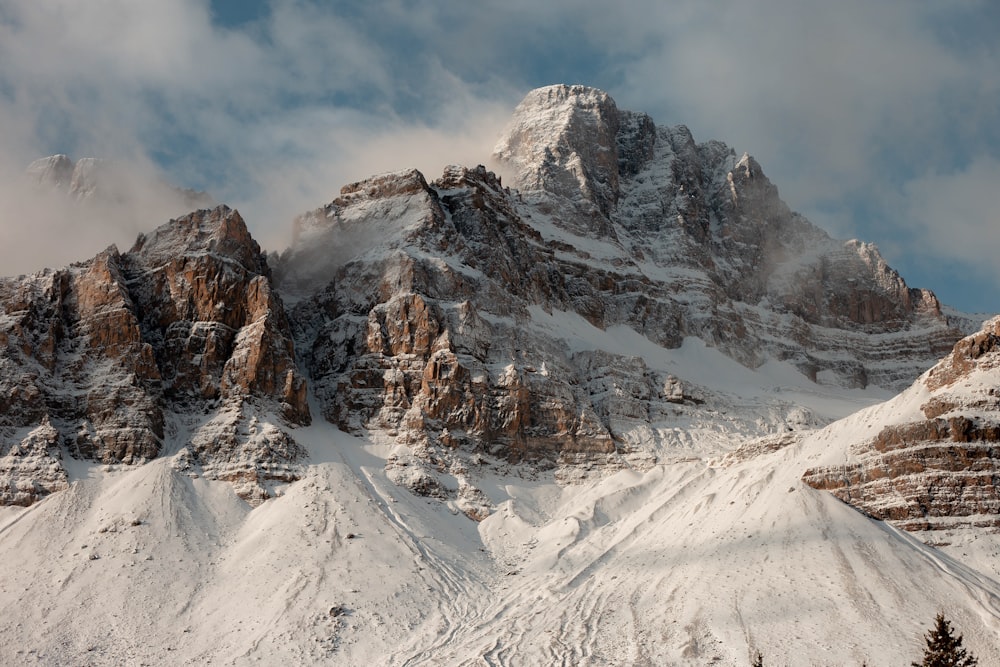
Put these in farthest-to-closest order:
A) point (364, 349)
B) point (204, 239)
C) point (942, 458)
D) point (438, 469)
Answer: point (204, 239) < point (364, 349) < point (438, 469) < point (942, 458)

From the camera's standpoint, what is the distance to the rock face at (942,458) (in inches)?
2908

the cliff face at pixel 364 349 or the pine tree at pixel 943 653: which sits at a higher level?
the cliff face at pixel 364 349

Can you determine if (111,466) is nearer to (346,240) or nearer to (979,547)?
(346,240)

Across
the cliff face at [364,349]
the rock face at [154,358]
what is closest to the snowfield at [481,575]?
the rock face at [154,358]

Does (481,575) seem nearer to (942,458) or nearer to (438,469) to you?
(438,469)

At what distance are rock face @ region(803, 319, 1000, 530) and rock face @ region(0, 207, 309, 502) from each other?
55370 millimetres

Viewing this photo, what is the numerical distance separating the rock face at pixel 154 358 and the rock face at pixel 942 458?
55370 millimetres

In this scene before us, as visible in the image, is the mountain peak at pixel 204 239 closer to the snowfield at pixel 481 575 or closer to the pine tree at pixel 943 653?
the snowfield at pixel 481 575

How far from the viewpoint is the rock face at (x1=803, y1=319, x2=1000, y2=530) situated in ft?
242

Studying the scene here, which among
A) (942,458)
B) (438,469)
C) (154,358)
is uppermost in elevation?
(154,358)

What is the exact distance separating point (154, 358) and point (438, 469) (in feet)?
114

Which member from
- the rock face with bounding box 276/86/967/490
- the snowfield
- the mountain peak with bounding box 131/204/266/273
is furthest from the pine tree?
the mountain peak with bounding box 131/204/266/273

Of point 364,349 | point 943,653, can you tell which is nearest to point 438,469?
point 364,349

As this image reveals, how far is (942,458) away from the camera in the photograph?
7588 centimetres
